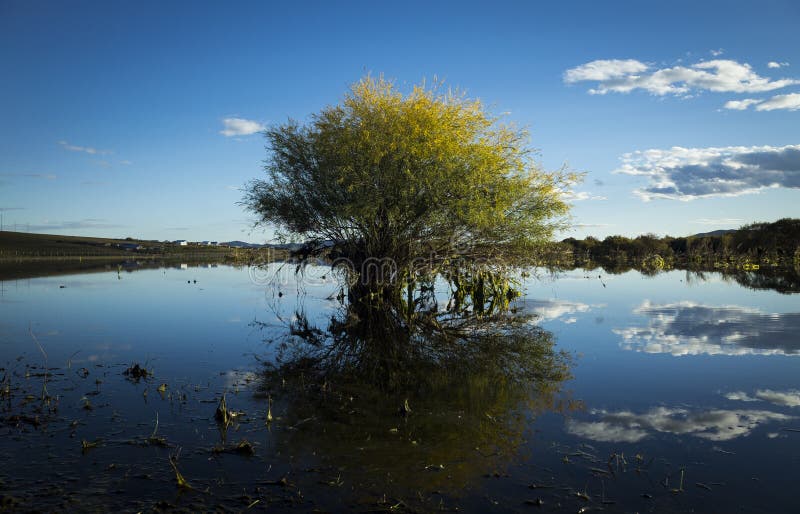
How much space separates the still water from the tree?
323 inches

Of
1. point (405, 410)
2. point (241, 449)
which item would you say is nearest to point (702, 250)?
point (405, 410)

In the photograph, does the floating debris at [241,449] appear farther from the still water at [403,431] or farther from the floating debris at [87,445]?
the floating debris at [87,445]

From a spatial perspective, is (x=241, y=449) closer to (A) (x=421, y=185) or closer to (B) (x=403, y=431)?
(B) (x=403, y=431)

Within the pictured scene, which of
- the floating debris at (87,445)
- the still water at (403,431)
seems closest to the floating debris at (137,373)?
the still water at (403,431)

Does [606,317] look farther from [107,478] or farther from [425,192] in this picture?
[107,478]

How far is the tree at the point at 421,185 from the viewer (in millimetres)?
22344

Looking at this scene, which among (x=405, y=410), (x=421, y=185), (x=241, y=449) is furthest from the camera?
(x=421, y=185)

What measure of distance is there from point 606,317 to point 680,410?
1226cm

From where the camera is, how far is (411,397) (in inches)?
392

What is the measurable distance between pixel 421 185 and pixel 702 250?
221 feet

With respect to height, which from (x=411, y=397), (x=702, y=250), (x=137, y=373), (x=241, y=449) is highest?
(x=702, y=250)

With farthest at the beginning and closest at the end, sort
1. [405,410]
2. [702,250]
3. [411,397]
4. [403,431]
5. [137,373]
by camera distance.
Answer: [702,250] < [137,373] < [411,397] < [405,410] < [403,431]

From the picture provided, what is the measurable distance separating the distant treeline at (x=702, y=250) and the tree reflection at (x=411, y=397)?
3325cm

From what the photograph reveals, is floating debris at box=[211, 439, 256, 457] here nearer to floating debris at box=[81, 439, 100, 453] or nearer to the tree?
floating debris at box=[81, 439, 100, 453]
